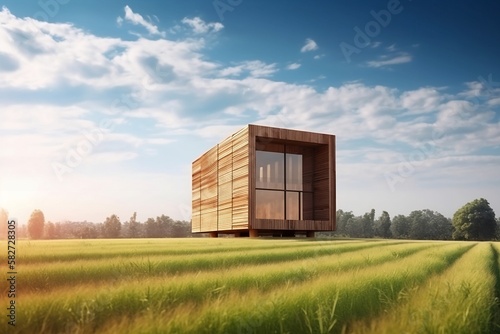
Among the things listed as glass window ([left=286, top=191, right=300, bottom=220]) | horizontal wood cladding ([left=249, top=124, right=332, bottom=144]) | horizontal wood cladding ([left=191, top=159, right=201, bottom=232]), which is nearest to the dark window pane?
glass window ([left=286, top=191, right=300, bottom=220])

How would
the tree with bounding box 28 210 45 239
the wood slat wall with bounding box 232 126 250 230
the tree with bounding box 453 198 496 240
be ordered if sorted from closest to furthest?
the wood slat wall with bounding box 232 126 250 230 < the tree with bounding box 453 198 496 240 < the tree with bounding box 28 210 45 239

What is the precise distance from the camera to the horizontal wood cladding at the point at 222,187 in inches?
1033

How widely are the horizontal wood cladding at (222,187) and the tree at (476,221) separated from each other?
48.6 metres

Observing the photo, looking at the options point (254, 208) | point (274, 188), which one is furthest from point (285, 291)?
point (274, 188)

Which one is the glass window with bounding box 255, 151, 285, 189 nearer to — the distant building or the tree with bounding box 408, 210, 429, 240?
the distant building

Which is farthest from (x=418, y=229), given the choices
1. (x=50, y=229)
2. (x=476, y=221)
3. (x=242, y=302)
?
(x=242, y=302)

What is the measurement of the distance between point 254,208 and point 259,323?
838 inches

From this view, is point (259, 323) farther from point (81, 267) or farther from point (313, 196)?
point (313, 196)

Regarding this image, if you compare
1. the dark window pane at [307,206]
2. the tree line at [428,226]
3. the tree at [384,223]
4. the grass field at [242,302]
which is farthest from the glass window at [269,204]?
the tree at [384,223]

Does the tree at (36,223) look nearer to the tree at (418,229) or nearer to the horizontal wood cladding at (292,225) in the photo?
the horizontal wood cladding at (292,225)

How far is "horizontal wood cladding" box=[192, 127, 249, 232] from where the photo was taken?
1033 inches

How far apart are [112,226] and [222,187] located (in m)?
65.3

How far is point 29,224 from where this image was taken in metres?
81.6

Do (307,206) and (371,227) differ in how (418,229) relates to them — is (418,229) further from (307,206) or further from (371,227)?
(307,206)
